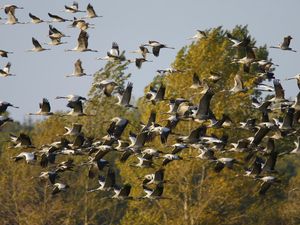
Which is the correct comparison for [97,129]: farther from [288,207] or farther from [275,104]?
[275,104]

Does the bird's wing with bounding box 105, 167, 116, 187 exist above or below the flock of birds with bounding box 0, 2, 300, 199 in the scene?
below

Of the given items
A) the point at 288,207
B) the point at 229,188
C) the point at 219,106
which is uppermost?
the point at 219,106

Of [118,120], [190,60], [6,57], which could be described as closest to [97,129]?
[190,60]

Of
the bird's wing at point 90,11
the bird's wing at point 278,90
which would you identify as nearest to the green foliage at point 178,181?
the bird's wing at point 90,11

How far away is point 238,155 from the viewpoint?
40.0m

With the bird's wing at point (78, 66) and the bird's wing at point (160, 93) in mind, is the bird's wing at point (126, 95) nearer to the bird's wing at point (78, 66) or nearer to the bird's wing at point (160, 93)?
the bird's wing at point (160, 93)

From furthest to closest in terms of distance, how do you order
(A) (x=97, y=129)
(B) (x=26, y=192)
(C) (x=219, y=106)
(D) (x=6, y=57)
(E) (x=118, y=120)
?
(A) (x=97, y=129) → (B) (x=26, y=192) → (C) (x=219, y=106) → (D) (x=6, y=57) → (E) (x=118, y=120)

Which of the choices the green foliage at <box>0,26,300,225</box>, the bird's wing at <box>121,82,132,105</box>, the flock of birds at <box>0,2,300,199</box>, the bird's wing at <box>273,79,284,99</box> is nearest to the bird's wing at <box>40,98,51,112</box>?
the flock of birds at <box>0,2,300,199</box>

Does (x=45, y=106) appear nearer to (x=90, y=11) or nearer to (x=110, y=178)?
(x=110, y=178)

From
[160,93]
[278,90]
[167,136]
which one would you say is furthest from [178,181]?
[278,90]

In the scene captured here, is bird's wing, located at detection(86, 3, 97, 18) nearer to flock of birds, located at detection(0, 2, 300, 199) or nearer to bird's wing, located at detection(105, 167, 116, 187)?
flock of birds, located at detection(0, 2, 300, 199)

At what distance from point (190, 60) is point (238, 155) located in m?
5.11

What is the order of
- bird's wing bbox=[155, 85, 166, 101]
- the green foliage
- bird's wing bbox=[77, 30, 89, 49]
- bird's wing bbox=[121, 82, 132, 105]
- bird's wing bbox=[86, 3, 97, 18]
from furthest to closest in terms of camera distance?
the green foliage < bird's wing bbox=[86, 3, 97, 18] < bird's wing bbox=[77, 30, 89, 49] < bird's wing bbox=[155, 85, 166, 101] < bird's wing bbox=[121, 82, 132, 105]

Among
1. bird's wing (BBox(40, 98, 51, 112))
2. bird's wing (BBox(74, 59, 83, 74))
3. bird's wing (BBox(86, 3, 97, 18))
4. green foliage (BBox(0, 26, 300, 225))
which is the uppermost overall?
bird's wing (BBox(86, 3, 97, 18))
